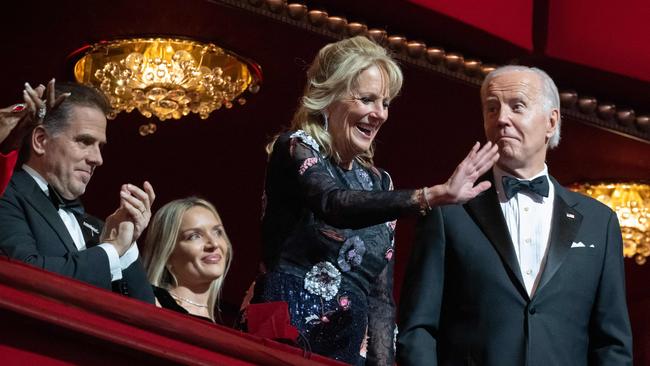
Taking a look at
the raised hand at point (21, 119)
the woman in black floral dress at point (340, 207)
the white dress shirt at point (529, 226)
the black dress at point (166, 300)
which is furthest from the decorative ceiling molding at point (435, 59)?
the raised hand at point (21, 119)

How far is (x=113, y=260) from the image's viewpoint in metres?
3.31

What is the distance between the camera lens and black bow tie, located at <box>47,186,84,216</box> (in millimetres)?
3420

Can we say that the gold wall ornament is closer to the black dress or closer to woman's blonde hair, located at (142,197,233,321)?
woman's blonde hair, located at (142,197,233,321)

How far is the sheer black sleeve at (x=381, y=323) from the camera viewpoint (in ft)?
11.5

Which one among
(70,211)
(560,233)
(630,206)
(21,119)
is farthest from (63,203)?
(630,206)

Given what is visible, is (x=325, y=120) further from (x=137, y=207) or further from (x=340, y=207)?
(x=137, y=207)

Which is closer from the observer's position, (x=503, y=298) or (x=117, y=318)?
(x=117, y=318)

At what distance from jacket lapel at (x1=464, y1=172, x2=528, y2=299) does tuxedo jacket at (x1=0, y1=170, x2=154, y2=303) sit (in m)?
0.63

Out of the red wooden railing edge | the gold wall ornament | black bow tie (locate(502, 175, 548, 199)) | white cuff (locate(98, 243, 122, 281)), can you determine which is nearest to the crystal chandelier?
the gold wall ornament

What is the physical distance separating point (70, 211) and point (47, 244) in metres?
0.16

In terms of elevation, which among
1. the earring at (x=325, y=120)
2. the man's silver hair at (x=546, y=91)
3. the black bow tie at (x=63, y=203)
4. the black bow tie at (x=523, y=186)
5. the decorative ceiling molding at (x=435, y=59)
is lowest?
the black bow tie at (x=63, y=203)

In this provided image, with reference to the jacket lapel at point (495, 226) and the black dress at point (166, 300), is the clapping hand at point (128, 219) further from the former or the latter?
the jacket lapel at point (495, 226)

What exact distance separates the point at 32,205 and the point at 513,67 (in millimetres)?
955

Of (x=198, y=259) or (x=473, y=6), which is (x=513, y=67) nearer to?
(x=198, y=259)
